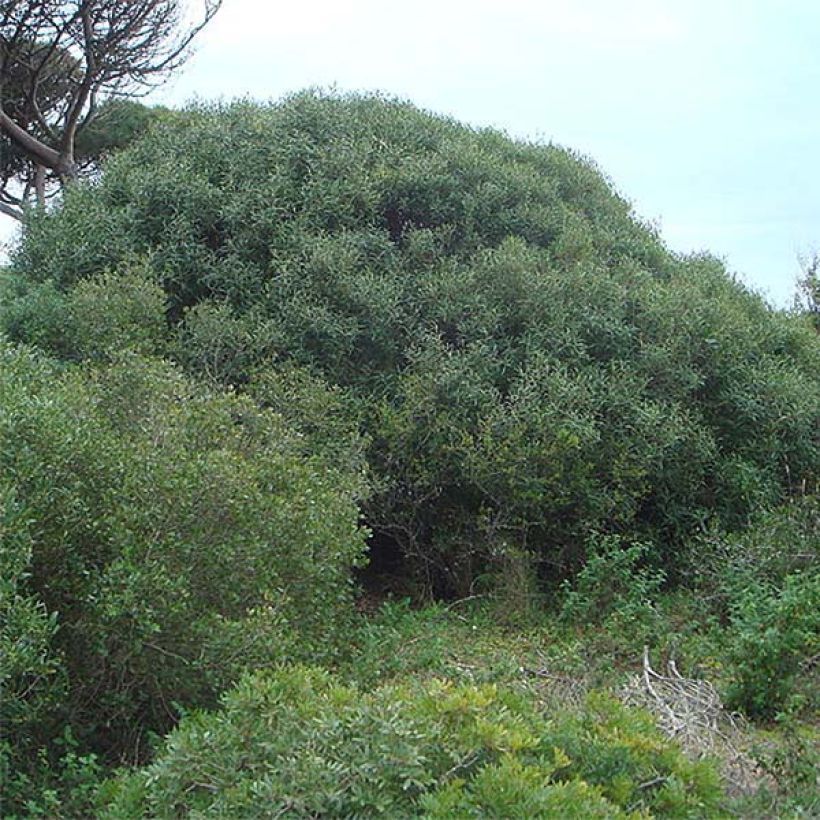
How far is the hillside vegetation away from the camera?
10.3 ft

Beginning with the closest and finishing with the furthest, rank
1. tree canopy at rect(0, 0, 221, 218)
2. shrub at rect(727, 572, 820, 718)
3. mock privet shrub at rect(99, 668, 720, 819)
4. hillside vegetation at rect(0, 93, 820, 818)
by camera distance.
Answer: mock privet shrub at rect(99, 668, 720, 819), hillside vegetation at rect(0, 93, 820, 818), shrub at rect(727, 572, 820, 718), tree canopy at rect(0, 0, 221, 218)

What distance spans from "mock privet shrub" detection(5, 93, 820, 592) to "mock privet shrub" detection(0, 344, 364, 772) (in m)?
1.84

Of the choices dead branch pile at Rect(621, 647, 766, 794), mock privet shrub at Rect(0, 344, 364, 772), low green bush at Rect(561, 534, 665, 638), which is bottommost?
mock privet shrub at Rect(0, 344, 364, 772)

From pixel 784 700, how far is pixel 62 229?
6.08 metres

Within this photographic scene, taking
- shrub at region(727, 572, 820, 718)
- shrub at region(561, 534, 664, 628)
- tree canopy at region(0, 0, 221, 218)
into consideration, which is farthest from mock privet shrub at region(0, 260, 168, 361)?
tree canopy at region(0, 0, 221, 218)

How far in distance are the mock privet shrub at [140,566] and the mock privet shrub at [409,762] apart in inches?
27.2

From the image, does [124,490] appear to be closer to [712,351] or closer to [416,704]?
[416,704]

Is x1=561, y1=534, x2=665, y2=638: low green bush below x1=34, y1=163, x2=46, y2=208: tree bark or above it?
below

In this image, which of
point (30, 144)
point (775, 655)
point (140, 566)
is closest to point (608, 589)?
point (775, 655)

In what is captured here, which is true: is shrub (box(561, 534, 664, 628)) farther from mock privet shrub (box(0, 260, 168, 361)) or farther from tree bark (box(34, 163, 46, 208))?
tree bark (box(34, 163, 46, 208))

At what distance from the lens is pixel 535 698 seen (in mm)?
4312

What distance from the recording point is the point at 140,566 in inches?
156

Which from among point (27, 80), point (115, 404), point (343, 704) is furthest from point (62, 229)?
point (27, 80)

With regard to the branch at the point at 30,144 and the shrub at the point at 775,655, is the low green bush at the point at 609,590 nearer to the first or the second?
the shrub at the point at 775,655
